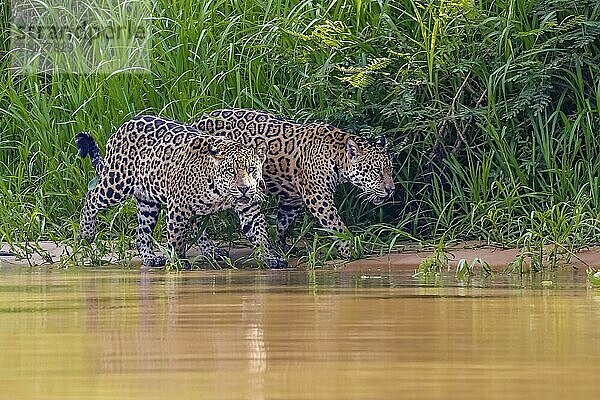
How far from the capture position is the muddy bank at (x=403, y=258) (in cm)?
729

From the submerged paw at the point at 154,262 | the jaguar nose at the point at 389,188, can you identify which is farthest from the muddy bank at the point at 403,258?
the jaguar nose at the point at 389,188

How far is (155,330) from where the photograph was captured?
3.67 metres

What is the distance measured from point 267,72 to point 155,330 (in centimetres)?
573

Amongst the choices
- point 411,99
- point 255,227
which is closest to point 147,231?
point 255,227

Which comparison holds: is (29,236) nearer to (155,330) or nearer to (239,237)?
(239,237)

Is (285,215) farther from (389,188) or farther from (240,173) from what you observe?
(389,188)

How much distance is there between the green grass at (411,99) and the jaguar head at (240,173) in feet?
1.85

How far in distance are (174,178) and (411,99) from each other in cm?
148

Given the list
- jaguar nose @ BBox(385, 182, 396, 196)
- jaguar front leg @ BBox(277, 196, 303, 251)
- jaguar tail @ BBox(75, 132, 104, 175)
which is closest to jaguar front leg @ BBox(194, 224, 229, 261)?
jaguar front leg @ BBox(277, 196, 303, 251)

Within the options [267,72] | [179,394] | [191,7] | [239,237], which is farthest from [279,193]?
[179,394]

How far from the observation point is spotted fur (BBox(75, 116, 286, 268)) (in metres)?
8.17

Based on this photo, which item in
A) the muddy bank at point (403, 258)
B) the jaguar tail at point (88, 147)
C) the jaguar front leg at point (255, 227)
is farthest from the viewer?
the jaguar tail at point (88, 147)

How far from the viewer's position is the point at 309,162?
851 cm

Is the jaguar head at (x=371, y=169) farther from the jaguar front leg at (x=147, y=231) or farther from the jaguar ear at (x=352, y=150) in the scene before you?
the jaguar front leg at (x=147, y=231)
